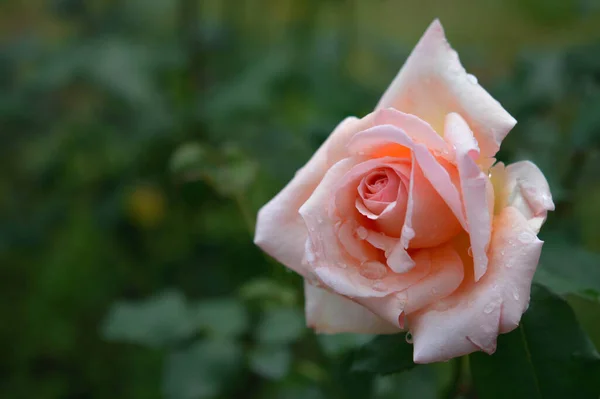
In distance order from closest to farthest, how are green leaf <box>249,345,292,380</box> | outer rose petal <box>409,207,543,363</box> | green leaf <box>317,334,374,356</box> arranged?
outer rose petal <box>409,207,543,363</box>, green leaf <box>317,334,374,356</box>, green leaf <box>249,345,292,380</box>

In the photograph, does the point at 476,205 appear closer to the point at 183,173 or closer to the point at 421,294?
the point at 421,294

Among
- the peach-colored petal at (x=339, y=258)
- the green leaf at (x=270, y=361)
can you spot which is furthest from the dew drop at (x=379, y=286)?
the green leaf at (x=270, y=361)

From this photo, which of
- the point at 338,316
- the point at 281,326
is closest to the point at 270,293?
the point at 281,326

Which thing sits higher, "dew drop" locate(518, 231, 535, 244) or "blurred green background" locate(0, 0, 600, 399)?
"dew drop" locate(518, 231, 535, 244)

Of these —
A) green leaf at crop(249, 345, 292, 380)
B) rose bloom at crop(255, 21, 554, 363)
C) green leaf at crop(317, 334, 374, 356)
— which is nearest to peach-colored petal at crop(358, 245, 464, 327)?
rose bloom at crop(255, 21, 554, 363)

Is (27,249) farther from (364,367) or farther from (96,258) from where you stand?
(364,367)

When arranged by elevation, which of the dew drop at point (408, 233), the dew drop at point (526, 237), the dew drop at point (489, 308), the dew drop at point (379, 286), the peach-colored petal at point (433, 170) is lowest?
the dew drop at point (379, 286)

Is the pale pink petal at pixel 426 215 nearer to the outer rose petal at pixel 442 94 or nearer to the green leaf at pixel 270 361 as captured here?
the outer rose petal at pixel 442 94

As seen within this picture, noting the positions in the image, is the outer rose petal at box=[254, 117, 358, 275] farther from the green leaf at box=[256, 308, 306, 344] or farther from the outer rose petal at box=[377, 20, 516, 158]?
the green leaf at box=[256, 308, 306, 344]
